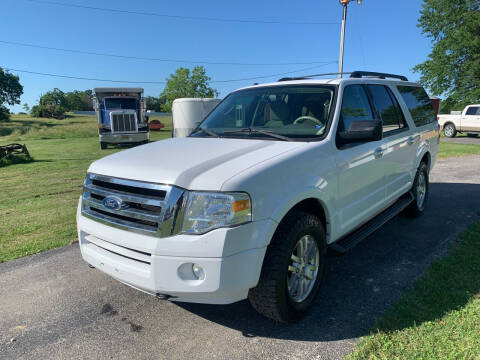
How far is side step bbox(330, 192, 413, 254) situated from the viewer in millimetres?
3314

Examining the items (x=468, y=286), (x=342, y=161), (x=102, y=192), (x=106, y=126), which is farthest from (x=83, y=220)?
(x=106, y=126)

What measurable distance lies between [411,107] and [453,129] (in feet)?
72.2

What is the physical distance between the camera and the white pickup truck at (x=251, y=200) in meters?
2.35

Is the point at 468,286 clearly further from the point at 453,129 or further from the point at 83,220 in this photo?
the point at 453,129

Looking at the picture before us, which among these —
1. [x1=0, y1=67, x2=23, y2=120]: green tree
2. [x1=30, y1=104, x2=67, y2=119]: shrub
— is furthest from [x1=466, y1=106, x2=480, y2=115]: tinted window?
[x1=0, y1=67, x2=23, y2=120]: green tree

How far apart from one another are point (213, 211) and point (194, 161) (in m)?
0.53

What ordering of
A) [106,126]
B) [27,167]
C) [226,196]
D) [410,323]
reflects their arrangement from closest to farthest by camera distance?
[226,196] → [410,323] → [27,167] → [106,126]

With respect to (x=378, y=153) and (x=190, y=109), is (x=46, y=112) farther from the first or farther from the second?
(x=378, y=153)

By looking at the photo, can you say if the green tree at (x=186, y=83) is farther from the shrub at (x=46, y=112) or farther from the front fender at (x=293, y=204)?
the front fender at (x=293, y=204)

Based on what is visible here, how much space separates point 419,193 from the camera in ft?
18.2

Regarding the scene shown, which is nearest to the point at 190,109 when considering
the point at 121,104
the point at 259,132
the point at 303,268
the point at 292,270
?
the point at 121,104

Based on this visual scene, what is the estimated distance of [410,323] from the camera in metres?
2.76

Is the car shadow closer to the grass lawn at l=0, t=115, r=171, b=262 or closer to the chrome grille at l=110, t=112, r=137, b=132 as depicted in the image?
the grass lawn at l=0, t=115, r=171, b=262

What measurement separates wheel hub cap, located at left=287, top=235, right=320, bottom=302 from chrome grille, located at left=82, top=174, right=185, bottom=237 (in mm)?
1025
